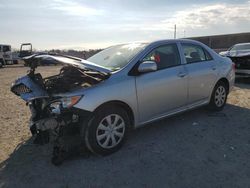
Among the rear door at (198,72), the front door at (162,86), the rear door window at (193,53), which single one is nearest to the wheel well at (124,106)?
the front door at (162,86)

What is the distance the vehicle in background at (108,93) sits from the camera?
3820mm

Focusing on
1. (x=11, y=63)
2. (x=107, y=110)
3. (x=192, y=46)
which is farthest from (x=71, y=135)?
(x=11, y=63)

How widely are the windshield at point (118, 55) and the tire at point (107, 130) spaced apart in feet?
2.68

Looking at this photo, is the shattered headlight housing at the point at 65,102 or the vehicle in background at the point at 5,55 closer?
the shattered headlight housing at the point at 65,102

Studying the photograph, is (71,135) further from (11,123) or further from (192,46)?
(192,46)

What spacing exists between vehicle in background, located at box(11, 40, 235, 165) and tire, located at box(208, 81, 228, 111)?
899mm

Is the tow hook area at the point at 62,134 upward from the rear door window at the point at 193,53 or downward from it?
downward

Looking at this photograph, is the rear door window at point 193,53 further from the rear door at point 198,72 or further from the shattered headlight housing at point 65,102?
the shattered headlight housing at point 65,102

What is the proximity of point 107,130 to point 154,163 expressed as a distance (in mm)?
818

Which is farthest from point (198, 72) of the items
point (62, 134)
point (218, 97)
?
point (62, 134)

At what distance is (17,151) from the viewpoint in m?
4.30

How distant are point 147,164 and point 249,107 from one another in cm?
388

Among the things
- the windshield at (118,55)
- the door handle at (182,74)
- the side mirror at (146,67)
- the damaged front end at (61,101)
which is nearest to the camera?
the damaged front end at (61,101)

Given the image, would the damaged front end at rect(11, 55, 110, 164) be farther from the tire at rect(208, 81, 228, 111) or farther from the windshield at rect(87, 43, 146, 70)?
the tire at rect(208, 81, 228, 111)
